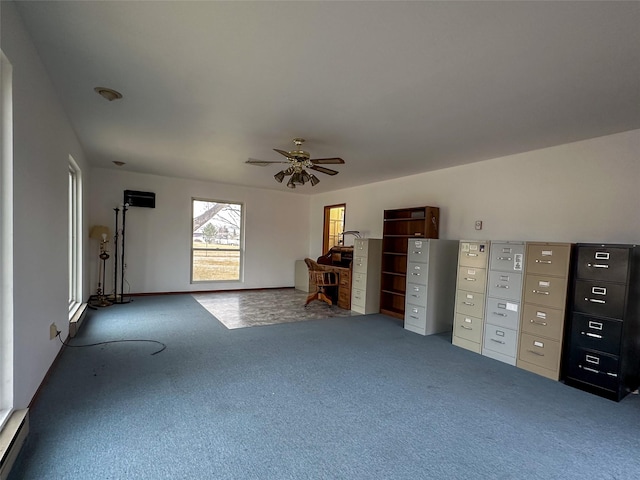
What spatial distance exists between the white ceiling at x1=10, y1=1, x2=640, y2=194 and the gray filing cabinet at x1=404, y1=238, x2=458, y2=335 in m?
1.53

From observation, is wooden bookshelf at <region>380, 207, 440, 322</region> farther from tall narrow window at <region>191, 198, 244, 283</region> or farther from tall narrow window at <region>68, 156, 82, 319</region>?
tall narrow window at <region>68, 156, 82, 319</region>

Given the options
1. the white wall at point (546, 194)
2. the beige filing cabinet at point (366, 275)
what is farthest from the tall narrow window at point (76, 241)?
the white wall at point (546, 194)

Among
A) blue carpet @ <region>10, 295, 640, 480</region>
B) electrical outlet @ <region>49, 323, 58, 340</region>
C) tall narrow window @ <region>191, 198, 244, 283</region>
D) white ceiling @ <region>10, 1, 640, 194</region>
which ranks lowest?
blue carpet @ <region>10, 295, 640, 480</region>

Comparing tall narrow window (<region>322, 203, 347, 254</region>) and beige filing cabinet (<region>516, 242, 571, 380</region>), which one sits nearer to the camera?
beige filing cabinet (<region>516, 242, 571, 380</region>)

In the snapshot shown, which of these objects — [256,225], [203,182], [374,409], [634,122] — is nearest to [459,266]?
[634,122]

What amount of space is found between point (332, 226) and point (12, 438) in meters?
6.77

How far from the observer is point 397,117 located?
318cm

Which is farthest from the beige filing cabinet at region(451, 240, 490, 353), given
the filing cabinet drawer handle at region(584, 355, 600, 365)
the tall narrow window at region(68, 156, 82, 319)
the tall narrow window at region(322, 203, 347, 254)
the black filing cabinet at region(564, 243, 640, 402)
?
the tall narrow window at region(68, 156, 82, 319)

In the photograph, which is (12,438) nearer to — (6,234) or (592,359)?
(6,234)

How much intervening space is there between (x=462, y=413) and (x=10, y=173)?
3471mm

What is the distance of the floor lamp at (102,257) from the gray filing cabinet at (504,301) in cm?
615

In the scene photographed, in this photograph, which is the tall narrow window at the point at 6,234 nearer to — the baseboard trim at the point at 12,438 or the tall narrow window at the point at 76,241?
the baseboard trim at the point at 12,438

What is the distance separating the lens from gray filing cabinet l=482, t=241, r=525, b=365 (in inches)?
143

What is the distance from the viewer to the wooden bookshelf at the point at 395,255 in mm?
5590
